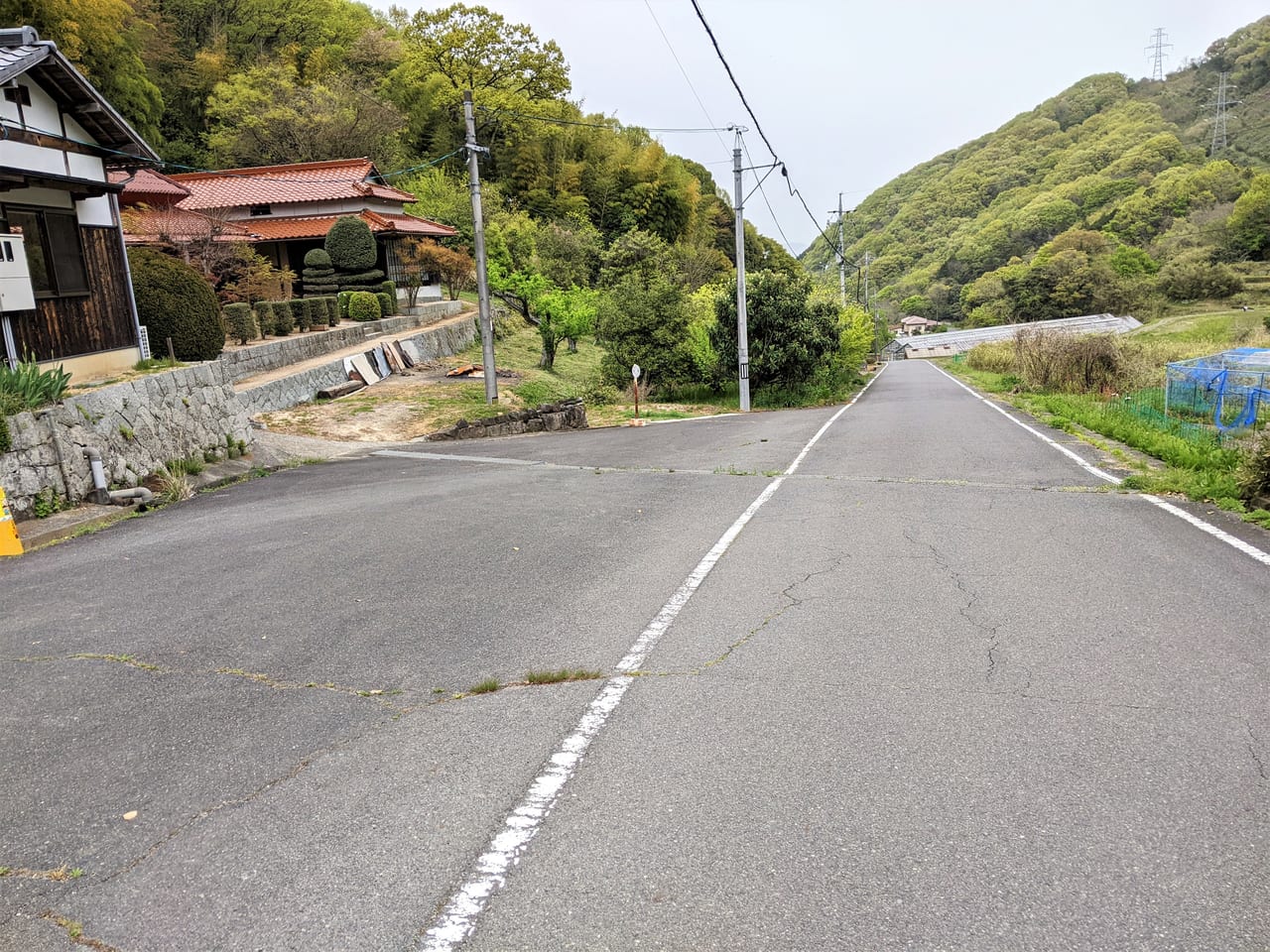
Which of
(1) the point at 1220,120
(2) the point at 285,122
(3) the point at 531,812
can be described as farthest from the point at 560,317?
(1) the point at 1220,120

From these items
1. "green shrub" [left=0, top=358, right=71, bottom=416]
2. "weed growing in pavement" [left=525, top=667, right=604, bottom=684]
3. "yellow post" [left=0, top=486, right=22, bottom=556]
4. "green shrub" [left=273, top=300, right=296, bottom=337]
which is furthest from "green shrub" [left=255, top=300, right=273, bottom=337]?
"weed growing in pavement" [left=525, top=667, right=604, bottom=684]

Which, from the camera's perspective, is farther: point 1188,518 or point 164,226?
point 164,226

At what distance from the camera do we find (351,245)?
29.8 m

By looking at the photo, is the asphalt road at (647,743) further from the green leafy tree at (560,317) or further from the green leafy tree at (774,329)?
the green leafy tree at (560,317)

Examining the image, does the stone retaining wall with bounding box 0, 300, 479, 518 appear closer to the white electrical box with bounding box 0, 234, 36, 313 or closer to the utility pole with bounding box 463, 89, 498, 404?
the white electrical box with bounding box 0, 234, 36, 313

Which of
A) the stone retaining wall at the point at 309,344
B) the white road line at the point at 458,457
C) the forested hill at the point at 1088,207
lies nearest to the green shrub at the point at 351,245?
the stone retaining wall at the point at 309,344

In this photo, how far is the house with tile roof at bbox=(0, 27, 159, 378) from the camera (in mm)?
12008

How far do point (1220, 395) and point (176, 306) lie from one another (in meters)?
18.5

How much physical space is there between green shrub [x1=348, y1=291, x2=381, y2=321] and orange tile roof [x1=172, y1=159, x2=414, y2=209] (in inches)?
268

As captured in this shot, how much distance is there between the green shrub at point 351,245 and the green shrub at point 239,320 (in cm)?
1088

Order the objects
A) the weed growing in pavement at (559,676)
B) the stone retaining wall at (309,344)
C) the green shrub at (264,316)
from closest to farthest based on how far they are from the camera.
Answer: the weed growing in pavement at (559,676), the stone retaining wall at (309,344), the green shrub at (264,316)

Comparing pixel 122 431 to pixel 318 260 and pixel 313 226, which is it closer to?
pixel 318 260

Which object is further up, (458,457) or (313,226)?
(313,226)

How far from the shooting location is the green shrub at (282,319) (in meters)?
21.8
